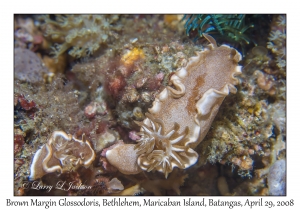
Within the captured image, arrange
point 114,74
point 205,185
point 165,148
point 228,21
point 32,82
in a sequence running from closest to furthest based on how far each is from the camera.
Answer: point 165,148 → point 114,74 → point 228,21 → point 205,185 → point 32,82

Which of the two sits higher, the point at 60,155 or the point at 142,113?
the point at 142,113

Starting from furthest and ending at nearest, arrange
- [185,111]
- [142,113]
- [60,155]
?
[142,113] < [60,155] < [185,111]

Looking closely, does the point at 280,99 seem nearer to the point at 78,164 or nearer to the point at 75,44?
the point at 78,164

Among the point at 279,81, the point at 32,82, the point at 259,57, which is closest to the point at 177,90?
the point at 259,57

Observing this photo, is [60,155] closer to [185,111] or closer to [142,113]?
[142,113]

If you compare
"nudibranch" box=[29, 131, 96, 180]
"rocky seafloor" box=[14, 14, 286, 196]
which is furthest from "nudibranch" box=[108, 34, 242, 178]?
"nudibranch" box=[29, 131, 96, 180]

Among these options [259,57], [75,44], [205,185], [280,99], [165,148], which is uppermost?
[75,44]

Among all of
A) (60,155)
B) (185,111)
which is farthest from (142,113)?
(60,155)
